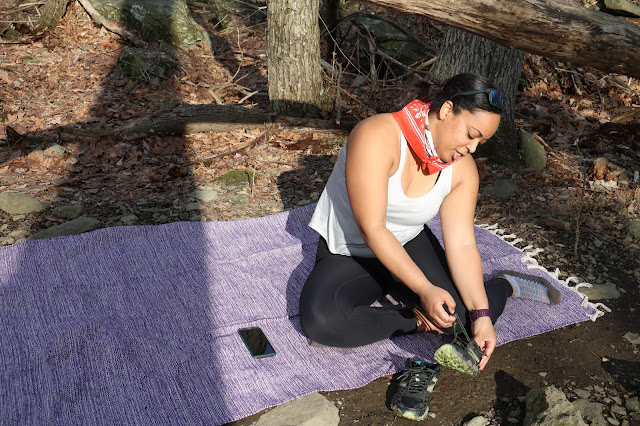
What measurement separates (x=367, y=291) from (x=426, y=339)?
1.51ft

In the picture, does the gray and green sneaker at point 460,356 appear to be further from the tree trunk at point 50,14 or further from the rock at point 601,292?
the tree trunk at point 50,14

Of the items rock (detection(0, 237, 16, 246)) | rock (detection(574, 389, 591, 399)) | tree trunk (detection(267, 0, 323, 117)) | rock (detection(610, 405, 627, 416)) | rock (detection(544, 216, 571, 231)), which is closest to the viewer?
rock (detection(610, 405, 627, 416))

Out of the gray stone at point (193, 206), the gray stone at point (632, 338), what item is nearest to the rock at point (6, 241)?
the gray stone at point (193, 206)

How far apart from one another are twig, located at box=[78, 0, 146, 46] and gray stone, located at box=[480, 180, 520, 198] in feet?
18.6

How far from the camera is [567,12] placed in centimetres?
342

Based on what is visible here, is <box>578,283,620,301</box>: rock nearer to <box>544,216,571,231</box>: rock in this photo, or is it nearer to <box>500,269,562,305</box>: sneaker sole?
<box>500,269,562,305</box>: sneaker sole

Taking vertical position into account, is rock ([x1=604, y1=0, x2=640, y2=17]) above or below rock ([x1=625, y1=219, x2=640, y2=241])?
above

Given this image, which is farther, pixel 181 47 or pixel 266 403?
pixel 181 47

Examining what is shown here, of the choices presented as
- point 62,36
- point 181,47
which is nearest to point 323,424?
point 181,47

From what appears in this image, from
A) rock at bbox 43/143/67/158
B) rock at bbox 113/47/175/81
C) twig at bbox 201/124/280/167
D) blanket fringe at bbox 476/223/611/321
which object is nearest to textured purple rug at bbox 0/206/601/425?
blanket fringe at bbox 476/223/611/321

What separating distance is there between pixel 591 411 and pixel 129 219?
3.42m

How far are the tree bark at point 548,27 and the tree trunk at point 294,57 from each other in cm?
281

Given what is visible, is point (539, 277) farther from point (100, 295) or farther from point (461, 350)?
point (100, 295)

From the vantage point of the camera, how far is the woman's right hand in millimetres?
2705
